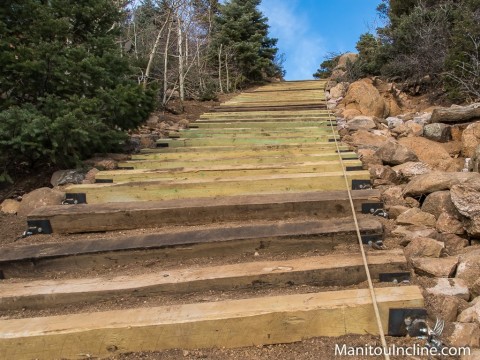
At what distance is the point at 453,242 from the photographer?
2994mm

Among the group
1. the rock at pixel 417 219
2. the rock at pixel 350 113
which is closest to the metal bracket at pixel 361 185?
the rock at pixel 417 219

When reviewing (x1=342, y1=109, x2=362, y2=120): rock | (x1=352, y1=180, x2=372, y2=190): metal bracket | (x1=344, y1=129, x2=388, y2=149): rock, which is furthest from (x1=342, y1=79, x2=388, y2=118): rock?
(x1=352, y1=180, x2=372, y2=190): metal bracket

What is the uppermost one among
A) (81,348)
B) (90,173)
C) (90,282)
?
(90,173)

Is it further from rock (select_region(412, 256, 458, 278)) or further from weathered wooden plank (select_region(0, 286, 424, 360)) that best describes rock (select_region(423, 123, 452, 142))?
weathered wooden plank (select_region(0, 286, 424, 360))

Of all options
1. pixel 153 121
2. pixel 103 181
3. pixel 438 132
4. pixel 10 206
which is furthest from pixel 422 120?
pixel 10 206

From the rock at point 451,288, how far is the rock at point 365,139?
3.32 m

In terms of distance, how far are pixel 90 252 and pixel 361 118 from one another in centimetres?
582

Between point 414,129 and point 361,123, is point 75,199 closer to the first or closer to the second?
point 361,123

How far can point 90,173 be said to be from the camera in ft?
15.3

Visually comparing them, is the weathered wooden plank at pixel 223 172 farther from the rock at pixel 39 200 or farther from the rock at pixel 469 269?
the rock at pixel 469 269

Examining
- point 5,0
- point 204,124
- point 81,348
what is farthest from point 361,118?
point 81,348

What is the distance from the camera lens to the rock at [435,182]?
3.47 m

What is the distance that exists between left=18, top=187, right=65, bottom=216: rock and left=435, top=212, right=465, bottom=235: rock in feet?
11.7

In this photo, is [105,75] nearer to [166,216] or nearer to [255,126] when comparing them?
[166,216]
